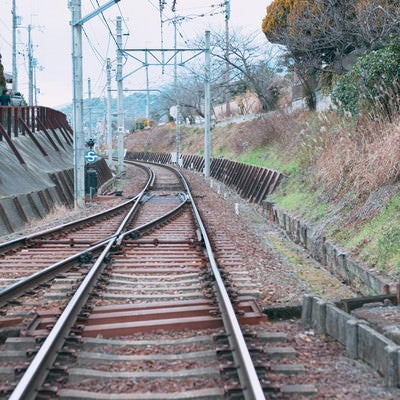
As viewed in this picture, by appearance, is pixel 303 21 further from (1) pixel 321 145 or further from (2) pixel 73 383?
(2) pixel 73 383

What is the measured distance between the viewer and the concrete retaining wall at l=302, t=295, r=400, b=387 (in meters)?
4.64

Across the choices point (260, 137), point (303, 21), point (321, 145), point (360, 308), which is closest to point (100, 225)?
point (321, 145)

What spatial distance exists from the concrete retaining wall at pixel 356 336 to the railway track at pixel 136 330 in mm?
519

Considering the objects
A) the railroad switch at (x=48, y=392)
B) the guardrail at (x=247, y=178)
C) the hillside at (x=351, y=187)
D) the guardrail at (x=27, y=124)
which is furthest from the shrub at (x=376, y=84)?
the guardrail at (x=27, y=124)

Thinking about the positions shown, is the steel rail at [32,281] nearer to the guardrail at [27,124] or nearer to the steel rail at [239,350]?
the steel rail at [239,350]

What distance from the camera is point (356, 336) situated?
5.30 m

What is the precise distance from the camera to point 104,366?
5043 millimetres

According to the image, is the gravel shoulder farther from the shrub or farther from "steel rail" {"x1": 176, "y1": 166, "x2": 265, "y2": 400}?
the shrub

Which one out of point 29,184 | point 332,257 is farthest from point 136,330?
point 29,184

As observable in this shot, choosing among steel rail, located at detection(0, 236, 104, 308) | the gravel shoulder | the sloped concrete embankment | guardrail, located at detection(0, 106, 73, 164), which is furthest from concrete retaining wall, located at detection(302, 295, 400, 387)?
guardrail, located at detection(0, 106, 73, 164)

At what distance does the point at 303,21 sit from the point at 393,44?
354 inches

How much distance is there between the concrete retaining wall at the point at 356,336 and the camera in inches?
183

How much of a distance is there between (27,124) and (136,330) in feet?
68.7

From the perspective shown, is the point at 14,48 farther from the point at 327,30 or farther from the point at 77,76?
the point at 327,30
